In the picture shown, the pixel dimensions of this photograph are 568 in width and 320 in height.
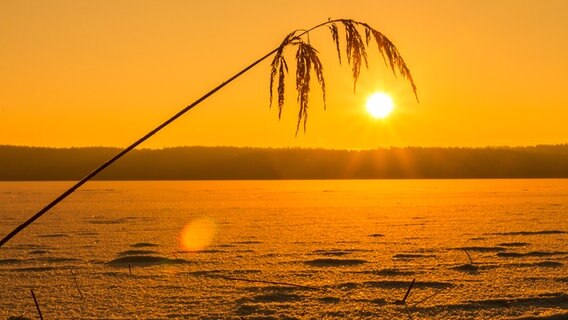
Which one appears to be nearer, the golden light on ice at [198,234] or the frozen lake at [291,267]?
the frozen lake at [291,267]

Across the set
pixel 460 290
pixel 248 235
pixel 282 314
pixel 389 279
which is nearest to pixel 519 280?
pixel 460 290

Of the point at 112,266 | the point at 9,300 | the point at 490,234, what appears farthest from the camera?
the point at 490,234

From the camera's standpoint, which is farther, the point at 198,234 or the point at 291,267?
the point at 198,234

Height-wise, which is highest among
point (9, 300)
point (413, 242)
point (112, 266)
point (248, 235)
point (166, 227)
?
point (166, 227)

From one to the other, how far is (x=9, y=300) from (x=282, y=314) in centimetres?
133

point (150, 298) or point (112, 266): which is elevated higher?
point (112, 266)

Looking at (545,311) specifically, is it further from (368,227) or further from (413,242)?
(368,227)

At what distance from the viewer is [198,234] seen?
229 inches

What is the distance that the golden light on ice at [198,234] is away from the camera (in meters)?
5.01

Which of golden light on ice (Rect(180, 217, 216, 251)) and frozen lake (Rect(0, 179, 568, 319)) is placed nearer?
frozen lake (Rect(0, 179, 568, 319))

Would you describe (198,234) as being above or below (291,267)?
above

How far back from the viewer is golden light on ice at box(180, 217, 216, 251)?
5.01 m

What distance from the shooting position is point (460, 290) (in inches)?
123

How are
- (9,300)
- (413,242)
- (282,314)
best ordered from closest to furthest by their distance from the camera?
1. (282,314)
2. (9,300)
3. (413,242)
